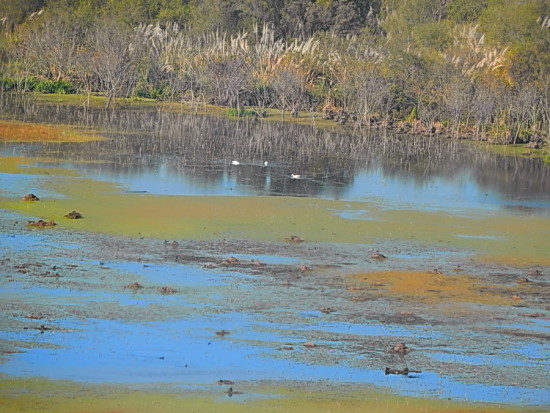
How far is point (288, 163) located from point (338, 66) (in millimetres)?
17716

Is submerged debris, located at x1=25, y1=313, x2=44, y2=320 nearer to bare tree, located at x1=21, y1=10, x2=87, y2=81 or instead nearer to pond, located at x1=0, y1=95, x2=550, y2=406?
pond, located at x1=0, y1=95, x2=550, y2=406

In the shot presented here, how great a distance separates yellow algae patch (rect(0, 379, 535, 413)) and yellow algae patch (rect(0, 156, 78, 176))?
43.4 ft

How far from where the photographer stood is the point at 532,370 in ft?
34.3

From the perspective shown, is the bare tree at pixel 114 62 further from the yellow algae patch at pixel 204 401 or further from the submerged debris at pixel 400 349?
the yellow algae patch at pixel 204 401

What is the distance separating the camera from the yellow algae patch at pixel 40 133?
93.7ft

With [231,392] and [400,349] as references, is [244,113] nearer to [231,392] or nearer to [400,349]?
[400,349]

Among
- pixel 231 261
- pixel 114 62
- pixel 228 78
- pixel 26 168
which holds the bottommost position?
pixel 231 261

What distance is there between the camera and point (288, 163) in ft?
86.1

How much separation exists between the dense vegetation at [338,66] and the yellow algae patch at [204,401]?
2558cm

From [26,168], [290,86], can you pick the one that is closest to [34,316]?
[26,168]

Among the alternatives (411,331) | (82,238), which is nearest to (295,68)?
(82,238)

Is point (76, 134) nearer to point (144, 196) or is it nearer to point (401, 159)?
point (401, 159)

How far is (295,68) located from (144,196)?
24.2 m

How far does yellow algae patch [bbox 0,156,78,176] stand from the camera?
22.1 metres
